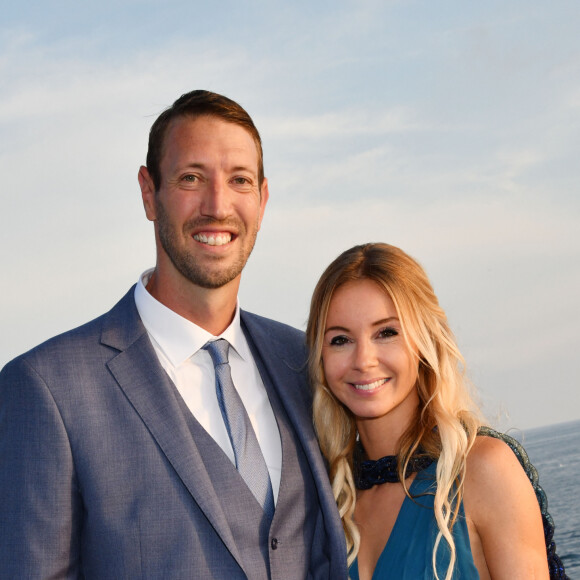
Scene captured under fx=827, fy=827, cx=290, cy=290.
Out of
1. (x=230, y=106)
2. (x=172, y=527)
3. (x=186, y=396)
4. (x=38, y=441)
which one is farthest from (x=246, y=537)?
(x=230, y=106)

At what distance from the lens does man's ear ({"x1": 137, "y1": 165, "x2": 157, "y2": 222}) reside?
3750 millimetres

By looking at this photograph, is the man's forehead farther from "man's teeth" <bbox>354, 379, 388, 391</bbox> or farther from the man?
"man's teeth" <bbox>354, 379, 388, 391</bbox>

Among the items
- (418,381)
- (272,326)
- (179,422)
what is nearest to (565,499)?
(418,381)

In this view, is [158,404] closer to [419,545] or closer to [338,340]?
[338,340]

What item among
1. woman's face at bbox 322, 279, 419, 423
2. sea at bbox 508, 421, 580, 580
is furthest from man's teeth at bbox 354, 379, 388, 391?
sea at bbox 508, 421, 580, 580

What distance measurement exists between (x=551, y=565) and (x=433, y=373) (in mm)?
1022

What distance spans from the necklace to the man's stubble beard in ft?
3.92

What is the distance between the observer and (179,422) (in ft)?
10.4

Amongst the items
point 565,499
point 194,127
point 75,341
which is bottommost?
point 565,499

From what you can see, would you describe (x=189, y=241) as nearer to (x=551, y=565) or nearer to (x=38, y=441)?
(x=38, y=441)

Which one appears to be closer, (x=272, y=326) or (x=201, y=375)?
(x=201, y=375)

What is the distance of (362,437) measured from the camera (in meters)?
4.22

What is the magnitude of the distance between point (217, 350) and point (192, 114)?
1.05m

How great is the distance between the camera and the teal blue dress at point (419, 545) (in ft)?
11.8
